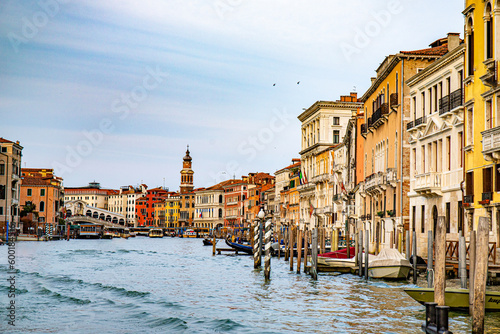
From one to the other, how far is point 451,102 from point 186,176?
11424 cm

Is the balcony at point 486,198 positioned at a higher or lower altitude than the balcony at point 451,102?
lower

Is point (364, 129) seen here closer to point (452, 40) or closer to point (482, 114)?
point (452, 40)

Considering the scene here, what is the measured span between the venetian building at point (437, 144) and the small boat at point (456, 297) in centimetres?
934

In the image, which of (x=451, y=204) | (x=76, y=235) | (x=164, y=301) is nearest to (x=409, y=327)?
(x=164, y=301)

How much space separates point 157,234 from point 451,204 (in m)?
103

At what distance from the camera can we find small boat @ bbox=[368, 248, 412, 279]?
64.3 feet

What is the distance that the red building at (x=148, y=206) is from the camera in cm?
14425

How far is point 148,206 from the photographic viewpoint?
14538 cm

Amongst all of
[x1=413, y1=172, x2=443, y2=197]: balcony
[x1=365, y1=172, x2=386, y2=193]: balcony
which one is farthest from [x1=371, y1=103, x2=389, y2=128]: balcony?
[x1=413, y1=172, x2=443, y2=197]: balcony

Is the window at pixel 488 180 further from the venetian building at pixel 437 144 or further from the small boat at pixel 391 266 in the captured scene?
the small boat at pixel 391 266

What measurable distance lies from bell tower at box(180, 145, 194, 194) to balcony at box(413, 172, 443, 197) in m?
112

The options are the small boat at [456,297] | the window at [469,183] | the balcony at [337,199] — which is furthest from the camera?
the balcony at [337,199]

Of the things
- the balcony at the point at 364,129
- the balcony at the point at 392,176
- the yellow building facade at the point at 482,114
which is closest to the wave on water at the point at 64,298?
the yellow building facade at the point at 482,114

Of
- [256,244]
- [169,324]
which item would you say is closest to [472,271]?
[169,324]
